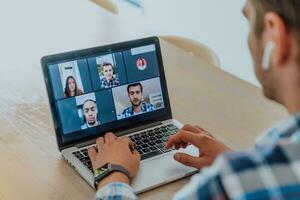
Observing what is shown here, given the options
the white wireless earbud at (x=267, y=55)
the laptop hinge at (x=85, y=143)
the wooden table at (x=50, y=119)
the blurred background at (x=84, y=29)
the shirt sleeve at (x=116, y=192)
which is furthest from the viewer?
the blurred background at (x=84, y=29)

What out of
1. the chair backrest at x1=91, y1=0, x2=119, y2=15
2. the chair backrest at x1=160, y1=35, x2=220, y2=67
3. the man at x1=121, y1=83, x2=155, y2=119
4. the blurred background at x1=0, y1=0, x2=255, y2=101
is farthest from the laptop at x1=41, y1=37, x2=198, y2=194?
the chair backrest at x1=91, y1=0, x2=119, y2=15

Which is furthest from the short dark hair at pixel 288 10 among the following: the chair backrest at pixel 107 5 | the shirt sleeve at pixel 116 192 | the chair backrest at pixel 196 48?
the chair backrest at pixel 107 5

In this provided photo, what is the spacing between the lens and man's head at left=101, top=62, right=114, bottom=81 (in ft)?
4.39

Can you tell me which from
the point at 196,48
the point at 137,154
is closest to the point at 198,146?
the point at 137,154

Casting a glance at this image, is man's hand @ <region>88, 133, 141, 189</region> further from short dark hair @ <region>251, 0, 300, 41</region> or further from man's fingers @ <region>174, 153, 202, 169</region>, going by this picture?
short dark hair @ <region>251, 0, 300, 41</region>

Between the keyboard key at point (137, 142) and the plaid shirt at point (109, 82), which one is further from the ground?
the plaid shirt at point (109, 82)

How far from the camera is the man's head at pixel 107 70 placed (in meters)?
1.34

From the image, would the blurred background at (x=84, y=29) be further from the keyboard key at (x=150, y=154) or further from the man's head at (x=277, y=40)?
the man's head at (x=277, y=40)

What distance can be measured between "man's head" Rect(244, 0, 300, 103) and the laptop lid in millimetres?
582

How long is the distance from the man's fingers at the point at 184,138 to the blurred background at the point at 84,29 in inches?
10.4

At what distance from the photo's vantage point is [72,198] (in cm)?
115

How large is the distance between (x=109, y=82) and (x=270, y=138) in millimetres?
677

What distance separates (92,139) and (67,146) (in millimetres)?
69

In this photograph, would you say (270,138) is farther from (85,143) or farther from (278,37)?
(85,143)
